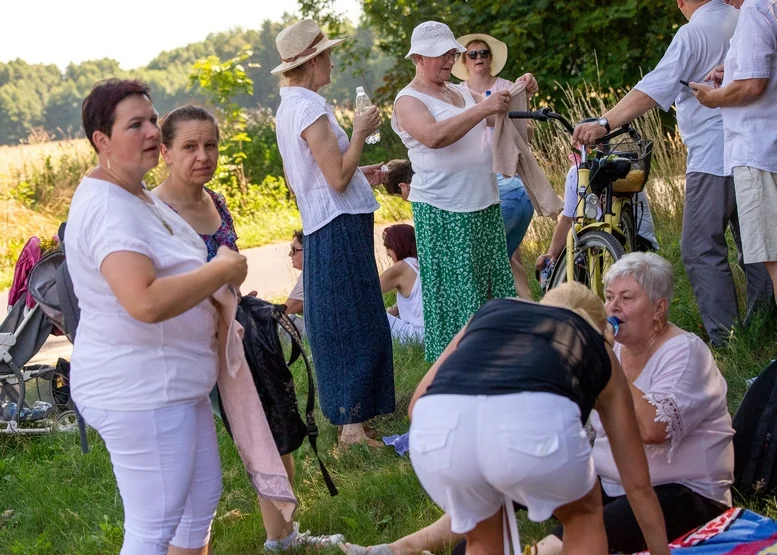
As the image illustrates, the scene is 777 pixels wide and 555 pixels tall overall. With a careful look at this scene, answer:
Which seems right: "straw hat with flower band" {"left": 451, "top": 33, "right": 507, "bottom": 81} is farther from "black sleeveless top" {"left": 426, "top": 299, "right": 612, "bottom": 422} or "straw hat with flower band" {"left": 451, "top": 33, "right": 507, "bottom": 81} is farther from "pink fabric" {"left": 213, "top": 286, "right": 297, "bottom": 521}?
"black sleeveless top" {"left": 426, "top": 299, "right": 612, "bottom": 422}

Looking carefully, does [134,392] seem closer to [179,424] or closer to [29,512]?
[179,424]

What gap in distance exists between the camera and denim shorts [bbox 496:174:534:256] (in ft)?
21.8

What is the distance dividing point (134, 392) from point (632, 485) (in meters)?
1.46

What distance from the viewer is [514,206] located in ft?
21.8

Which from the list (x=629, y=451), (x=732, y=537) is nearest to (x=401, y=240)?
(x=732, y=537)

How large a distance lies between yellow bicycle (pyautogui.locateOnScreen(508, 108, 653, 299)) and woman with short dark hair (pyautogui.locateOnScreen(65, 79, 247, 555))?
272cm

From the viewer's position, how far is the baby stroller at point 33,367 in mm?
5902

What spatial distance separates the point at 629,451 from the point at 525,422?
46cm

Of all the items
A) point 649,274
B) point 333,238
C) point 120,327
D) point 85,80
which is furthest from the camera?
point 85,80

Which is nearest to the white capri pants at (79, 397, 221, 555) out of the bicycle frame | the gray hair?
the gray hair

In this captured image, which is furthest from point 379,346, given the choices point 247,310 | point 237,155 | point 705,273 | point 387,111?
point 387,111

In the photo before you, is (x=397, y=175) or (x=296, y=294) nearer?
(x=397, y=175)

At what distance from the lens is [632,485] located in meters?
2.92

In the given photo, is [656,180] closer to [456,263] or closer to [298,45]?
[456,263]
